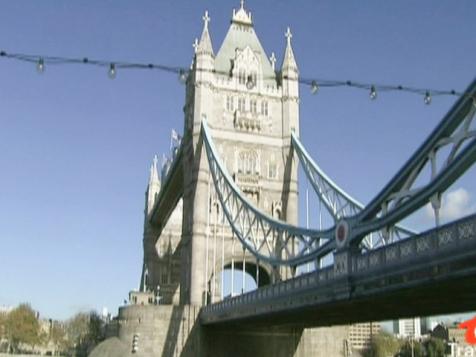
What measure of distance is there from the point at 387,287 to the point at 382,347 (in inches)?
3564

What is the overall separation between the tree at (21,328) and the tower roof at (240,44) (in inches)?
2338

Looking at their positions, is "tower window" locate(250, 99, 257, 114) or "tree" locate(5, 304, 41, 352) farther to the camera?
"tree" locate(5, 304, 41, 352)

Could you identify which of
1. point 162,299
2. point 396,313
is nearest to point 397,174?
point 396,313

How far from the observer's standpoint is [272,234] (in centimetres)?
5078

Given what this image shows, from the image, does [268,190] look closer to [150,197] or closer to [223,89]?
[223,89]

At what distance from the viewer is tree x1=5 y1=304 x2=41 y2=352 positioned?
95.7 metres

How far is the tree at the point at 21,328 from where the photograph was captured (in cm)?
9569

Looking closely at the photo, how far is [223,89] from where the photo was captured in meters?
52.2

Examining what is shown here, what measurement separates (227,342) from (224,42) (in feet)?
81.0

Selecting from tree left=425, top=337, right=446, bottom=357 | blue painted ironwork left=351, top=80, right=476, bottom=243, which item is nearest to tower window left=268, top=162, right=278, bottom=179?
blue painted ironwork left=351, top=80, right=476, bottom=243

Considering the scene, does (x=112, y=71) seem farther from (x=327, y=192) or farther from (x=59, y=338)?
(x=59, y=338)

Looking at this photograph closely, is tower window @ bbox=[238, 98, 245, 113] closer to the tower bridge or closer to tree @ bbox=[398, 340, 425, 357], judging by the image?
the tower bridge

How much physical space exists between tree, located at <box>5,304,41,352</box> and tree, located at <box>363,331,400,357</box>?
1912 inches

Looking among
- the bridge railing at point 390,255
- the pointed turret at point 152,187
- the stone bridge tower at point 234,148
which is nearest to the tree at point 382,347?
the pointed turret at point 152,187
